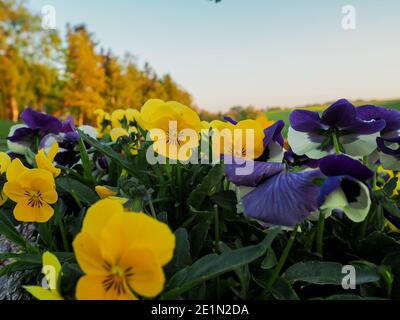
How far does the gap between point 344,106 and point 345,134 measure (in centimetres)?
6

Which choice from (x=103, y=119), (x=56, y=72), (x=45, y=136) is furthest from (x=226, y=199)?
(x=56, y=72)

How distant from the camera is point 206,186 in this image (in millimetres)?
634

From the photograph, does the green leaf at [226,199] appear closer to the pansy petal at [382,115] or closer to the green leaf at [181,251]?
the green leaf at [181,251]

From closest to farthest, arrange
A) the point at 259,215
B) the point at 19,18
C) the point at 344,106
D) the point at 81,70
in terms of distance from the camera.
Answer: the point at 259,215 → the point at 344,106 → the point at 81,70 → the point at 19,18

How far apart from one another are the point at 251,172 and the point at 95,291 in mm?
264

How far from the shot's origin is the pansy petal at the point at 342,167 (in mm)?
467

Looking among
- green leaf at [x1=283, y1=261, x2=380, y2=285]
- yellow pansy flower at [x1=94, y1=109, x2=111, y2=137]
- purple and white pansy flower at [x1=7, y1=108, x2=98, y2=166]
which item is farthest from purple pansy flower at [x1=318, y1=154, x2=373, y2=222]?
yellow pansy flower at [x1=94, y1=109, x2=111, y2=137]

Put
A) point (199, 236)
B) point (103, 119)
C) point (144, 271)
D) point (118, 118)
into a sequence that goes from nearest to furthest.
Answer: point (144, 271) → point (199, 236) → point (118, 118) → point (103, 119)

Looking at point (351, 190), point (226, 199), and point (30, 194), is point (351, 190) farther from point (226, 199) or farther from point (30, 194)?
point (30, 194)

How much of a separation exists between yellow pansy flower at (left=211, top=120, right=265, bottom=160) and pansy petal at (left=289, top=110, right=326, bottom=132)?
6 cm

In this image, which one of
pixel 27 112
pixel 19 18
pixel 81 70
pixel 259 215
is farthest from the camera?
pixel 19 18
